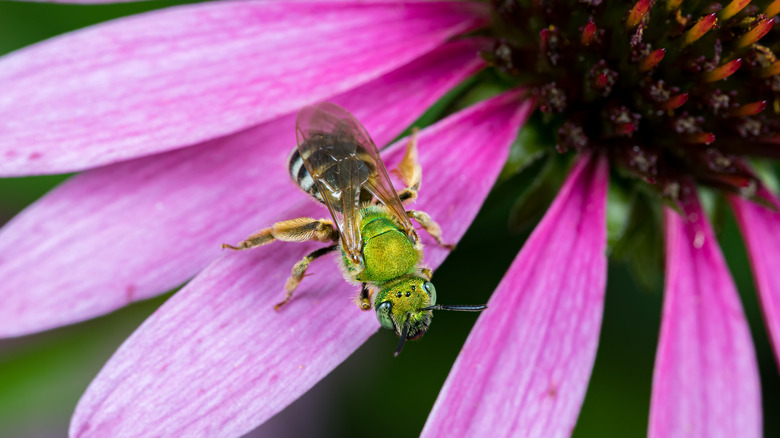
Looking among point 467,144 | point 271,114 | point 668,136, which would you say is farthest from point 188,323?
point 668,136

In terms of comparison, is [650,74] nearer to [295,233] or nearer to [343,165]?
[343,165]

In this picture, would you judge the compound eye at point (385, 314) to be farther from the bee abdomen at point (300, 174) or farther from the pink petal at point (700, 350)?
the pink petal at point (700, 350)

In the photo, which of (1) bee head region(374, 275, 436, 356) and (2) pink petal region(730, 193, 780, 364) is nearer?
(1) bee head region(374, 275, 436, 356)

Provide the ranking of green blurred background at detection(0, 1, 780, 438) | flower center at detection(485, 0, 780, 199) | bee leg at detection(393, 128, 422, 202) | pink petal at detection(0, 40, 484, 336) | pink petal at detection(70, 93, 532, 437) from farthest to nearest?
green blurred background at detection(0, 1, 780, 438) < flower center at detection(485, 0, 780, 199) < bee leg at detection(393, 128, 422, 202) < pink petal at detection(0, 40, 484, 336) < pink petal at detection(70, 93, 532, 437)

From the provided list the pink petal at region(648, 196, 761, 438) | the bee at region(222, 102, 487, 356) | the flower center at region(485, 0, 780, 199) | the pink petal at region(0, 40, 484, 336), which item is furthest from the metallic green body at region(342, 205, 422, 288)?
the pink petal at region(648, 196, 761, 438)

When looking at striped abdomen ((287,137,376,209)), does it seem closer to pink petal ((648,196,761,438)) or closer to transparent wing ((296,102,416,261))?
transparent wing ((296,102,416,261))

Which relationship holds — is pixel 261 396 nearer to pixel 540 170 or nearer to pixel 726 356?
pixel 540 170

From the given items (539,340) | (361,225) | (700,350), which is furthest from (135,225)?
(700,350)

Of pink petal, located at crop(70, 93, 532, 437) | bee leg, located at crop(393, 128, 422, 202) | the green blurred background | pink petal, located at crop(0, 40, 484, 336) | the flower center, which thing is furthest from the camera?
the green blurred background
